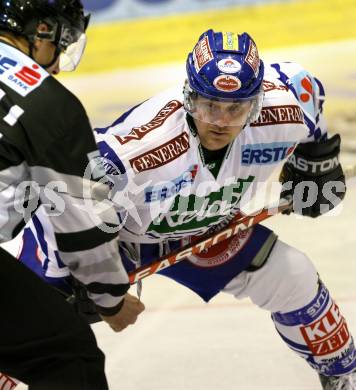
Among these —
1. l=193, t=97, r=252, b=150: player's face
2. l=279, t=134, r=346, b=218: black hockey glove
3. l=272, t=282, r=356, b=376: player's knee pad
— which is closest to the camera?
l=193, t=97, r=252, b=150: player's face

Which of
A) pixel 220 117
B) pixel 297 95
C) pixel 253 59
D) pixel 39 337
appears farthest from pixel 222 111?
pixel 39 337

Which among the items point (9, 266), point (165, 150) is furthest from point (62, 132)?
point (165, 150)

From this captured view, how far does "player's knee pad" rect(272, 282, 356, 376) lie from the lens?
280cm

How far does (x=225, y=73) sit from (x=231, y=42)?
11cm

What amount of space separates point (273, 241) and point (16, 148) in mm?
1128

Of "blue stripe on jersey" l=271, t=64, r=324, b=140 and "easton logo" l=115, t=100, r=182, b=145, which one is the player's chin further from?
"blue stripe on jersey" l=271, t=64, r=324, b=140

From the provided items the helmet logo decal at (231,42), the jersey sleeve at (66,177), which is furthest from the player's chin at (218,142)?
the jersey sleeve at (66,177)

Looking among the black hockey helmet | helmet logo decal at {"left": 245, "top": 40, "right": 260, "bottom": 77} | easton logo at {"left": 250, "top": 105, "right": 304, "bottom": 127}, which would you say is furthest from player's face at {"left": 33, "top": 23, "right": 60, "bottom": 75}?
easton logo at {"left": 250, "top": 105, "right": 304, "bottom": 127}

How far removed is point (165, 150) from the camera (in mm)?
2568

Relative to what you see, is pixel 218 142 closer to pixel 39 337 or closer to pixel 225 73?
pixel 225 73

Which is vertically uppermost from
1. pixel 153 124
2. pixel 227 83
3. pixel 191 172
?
pixel 227 83

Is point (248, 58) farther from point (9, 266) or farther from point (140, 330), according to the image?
point (140, 330)

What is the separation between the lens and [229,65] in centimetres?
254

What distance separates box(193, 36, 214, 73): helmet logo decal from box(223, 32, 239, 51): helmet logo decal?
1.7 inches
